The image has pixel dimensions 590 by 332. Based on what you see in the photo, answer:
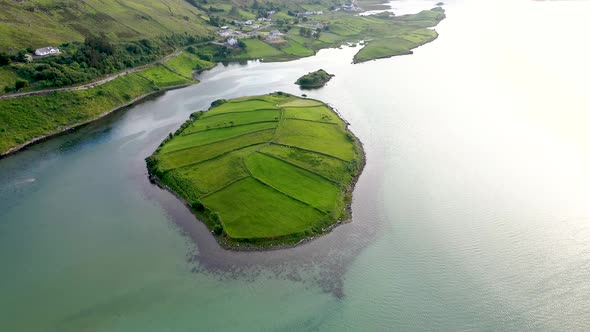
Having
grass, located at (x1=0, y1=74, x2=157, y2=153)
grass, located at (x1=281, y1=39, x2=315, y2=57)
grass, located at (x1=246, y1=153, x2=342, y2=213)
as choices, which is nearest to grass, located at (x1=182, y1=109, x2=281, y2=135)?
grass, located at (x1=246, y1=153, x2=342, y2=213)

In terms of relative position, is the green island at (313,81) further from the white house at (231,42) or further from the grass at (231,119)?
the white house at (231,42)

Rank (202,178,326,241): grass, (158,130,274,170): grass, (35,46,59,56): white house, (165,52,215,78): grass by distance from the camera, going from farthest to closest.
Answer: (165,52,215,78): grass < (35,46,59,56): white house < (158,130,274,170): grass < (202,178,326,241): grass

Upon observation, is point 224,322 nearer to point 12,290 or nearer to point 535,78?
point 12,290

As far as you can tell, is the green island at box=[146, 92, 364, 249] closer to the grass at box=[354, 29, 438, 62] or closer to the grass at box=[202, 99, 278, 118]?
the grass at box=[202, 99, 278, 118]

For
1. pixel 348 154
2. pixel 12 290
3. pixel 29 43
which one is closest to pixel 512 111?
pixel 348 154

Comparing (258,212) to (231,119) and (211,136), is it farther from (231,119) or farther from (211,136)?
(231,119)

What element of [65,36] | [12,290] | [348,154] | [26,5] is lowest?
[12,290]

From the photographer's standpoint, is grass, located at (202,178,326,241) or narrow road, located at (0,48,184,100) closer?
grass, located at (202,178,326,241)
